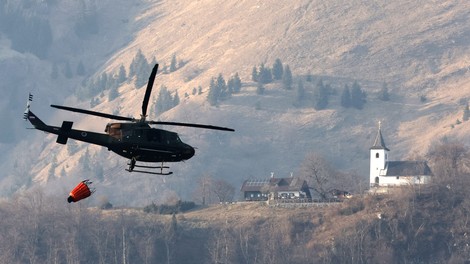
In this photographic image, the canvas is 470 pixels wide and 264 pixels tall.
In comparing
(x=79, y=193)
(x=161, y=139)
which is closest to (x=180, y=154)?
(x=161, y=139)

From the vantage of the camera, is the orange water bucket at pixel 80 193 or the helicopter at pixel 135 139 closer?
the orange water bucket at pixel 80 193

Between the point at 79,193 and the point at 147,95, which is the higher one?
the point at 147,95

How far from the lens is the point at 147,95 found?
79250 millimetres

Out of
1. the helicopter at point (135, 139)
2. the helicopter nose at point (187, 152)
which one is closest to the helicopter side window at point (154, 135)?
the helicopter at point (135, 139)

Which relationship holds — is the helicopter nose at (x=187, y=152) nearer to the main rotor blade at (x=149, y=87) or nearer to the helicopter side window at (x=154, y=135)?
the helicopter side window at (x=154, y=135)

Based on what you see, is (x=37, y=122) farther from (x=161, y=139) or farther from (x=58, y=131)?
(x=161, y=139)

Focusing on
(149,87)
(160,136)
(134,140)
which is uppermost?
(149,87)

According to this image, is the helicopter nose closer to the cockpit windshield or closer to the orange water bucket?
the cockpit windshield

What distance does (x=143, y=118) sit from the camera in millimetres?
81312

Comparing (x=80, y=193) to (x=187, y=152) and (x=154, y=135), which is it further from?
(x=187, y=152)

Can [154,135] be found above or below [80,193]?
above

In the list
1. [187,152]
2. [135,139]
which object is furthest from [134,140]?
[187,152]

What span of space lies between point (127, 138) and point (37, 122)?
449 cm

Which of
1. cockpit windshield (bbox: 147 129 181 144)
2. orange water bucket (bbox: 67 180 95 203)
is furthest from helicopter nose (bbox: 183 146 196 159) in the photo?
orange water bucket (bbox: 67 180 95 203)
